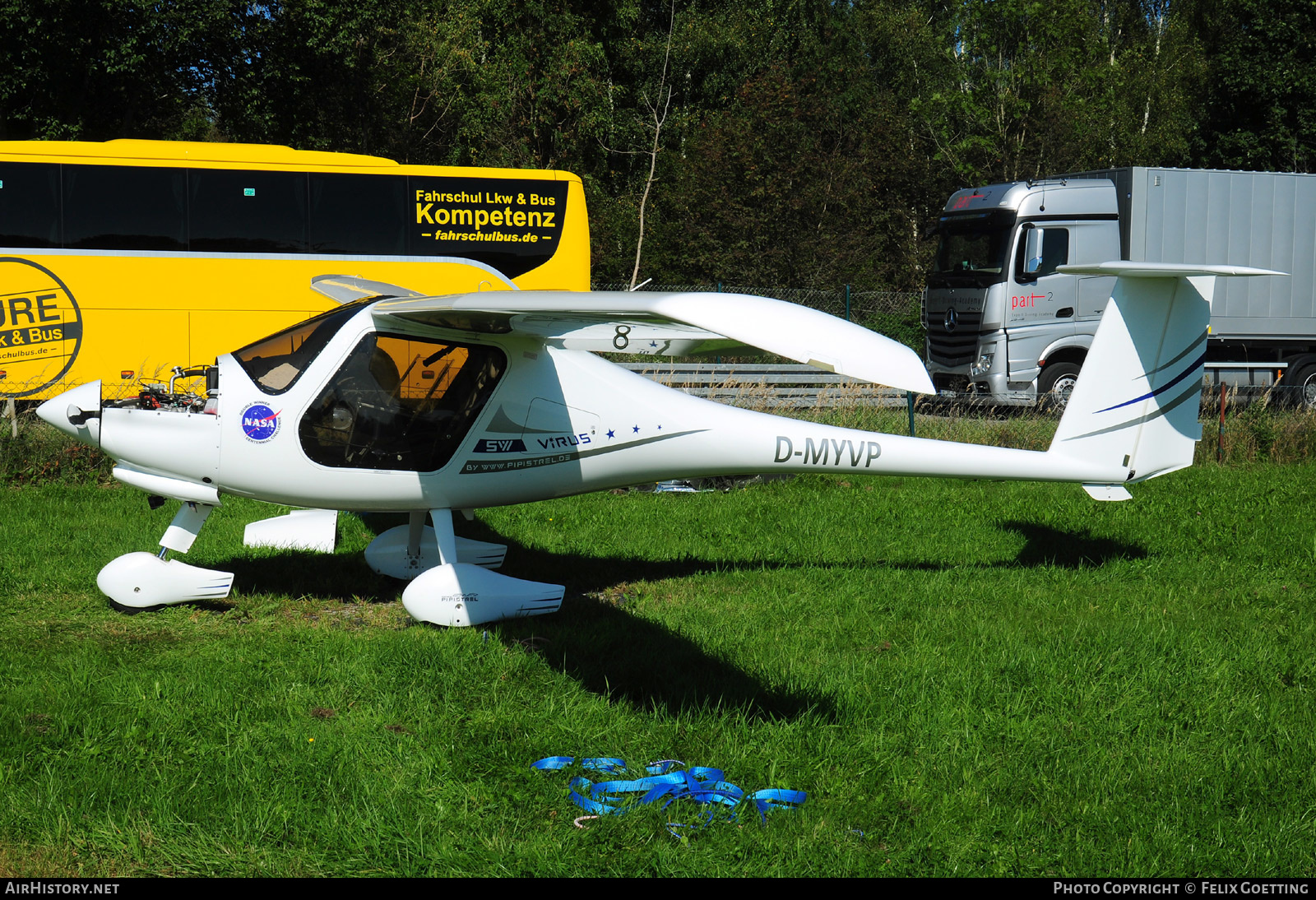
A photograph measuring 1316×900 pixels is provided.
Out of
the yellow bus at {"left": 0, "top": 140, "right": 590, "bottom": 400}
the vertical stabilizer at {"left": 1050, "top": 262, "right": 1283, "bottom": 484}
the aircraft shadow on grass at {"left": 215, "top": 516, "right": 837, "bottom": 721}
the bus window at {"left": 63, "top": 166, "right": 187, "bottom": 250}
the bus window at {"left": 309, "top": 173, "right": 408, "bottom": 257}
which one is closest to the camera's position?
the aircraft shadow on grass at {"left": 215, "top": 516, "right": 837, "bottom": 721}

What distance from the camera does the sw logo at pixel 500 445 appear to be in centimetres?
677

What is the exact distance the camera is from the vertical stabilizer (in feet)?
24.3

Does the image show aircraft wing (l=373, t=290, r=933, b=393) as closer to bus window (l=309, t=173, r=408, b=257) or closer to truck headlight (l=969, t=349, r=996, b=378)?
bus window (l=309, t=173, r=408, b=257)

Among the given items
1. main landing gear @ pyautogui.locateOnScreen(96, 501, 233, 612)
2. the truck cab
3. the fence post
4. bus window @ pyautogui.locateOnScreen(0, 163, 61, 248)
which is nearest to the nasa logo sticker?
main landing gear @ pyautogui.locateOnScreen(96, 501, 233, 612)

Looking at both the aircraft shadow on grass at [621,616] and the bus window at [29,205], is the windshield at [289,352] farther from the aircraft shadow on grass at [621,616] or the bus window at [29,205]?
the bus window at [29,205]

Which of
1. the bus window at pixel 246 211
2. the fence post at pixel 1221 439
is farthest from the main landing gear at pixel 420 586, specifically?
the fence post at pixel 1221 439

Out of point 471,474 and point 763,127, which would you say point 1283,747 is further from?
point 763,127

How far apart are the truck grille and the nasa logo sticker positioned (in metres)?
14.1

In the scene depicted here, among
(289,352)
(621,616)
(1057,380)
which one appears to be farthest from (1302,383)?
(289,352)

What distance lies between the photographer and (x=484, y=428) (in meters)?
6.76

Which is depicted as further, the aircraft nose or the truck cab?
the truck cab

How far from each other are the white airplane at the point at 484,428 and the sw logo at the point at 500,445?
0.02 metres

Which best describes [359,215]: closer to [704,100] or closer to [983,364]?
[983,364]
